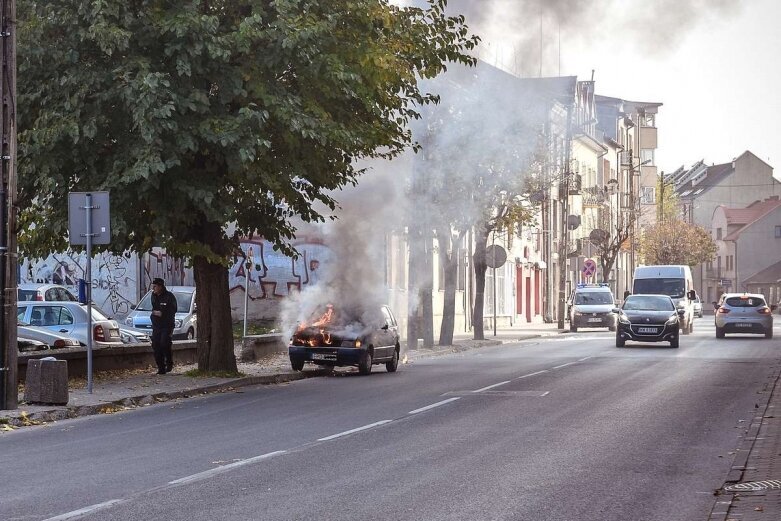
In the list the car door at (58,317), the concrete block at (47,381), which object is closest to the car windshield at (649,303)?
the car door at (58,317)

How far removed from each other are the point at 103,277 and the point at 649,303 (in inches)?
730

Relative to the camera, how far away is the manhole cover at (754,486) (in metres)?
10.2

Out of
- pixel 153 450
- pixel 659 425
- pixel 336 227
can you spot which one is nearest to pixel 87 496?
pixel 153 450

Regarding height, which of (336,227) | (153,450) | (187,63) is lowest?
(153,450)

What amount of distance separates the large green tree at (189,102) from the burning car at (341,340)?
3.34 m

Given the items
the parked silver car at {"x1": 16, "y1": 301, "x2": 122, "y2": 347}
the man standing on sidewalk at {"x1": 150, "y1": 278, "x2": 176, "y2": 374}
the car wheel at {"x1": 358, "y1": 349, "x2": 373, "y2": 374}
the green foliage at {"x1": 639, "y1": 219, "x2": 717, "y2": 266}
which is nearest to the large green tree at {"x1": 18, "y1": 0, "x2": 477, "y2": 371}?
the man standing on sidewalk at {"x1": 150, "y1": 278, "x2": 176, "y2": 374}

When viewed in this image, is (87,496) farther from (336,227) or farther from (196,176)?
(336,227)

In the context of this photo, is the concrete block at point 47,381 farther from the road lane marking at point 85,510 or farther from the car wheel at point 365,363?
the car wheel at point 365,363

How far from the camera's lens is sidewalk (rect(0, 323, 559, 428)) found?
16.8m

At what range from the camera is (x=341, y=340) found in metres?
25.6

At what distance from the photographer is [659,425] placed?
15398 millimetres

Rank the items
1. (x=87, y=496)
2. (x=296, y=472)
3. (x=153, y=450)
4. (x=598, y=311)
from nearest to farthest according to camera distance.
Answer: (x=87, y=496) < (x=296, y=472) < (x=153, y=450) < (x=598, y=311)

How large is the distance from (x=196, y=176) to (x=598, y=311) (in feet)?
116

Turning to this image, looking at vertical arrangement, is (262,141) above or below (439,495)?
above
